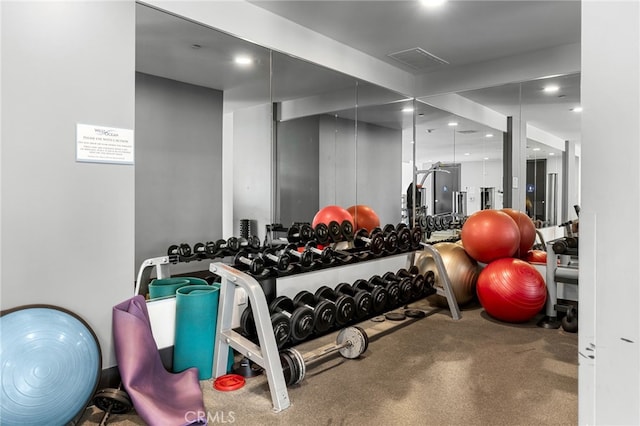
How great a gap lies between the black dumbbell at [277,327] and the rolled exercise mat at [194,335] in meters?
0.21

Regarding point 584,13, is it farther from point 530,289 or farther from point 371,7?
point 530,289

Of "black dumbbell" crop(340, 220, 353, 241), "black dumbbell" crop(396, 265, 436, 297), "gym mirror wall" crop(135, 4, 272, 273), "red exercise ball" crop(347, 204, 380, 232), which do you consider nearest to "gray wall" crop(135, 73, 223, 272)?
"gym mirror wall" crop(135, 4, 272, 273)

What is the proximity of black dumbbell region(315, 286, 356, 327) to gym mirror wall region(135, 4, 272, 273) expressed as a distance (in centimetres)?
79

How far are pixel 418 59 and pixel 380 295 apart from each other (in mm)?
2454

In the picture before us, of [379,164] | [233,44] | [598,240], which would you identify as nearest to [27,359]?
[598,240]

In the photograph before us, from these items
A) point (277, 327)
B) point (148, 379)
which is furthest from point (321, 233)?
point (148, 379)

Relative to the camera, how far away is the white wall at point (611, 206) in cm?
39

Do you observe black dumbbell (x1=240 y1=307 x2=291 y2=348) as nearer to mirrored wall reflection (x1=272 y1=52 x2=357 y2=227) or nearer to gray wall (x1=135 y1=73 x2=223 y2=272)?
gray wall (x1=135 y1=73 x2=223 y2=272)

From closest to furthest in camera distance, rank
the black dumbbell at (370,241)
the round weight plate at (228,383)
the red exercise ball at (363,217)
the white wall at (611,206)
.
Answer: the white wall at (611,206) → the round weight plate at (228,383) → the black dumbbell at (370,241) → the red exercise ball at (363,217)

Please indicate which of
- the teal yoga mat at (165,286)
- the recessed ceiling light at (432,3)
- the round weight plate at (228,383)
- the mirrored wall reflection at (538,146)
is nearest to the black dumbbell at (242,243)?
the teal yoga mat at (165,286)

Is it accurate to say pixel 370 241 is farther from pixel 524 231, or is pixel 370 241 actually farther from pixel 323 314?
pixel 524 231

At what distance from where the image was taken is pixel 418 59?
399 cm

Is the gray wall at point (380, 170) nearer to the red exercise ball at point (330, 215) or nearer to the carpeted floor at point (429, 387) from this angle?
the red exercise ball at point (330, 215)

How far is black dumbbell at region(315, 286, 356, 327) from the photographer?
2.42 m
